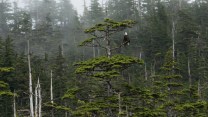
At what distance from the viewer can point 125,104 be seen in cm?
2516

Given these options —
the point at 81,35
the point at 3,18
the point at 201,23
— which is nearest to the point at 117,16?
the point at 81,35

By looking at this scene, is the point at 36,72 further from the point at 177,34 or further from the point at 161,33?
the point at 177,34

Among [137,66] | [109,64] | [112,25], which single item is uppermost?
[112,25]

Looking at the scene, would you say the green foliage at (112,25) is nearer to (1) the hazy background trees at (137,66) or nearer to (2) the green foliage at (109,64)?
(1) the hazy background trees at (137,66)

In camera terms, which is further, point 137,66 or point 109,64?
point 137,66

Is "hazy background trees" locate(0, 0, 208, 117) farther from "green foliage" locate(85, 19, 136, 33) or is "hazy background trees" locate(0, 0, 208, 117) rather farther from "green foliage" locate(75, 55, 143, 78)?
"green foliage" locate(75, 55, 143, 78)

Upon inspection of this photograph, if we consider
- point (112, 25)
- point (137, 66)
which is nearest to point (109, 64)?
point (112, 25)

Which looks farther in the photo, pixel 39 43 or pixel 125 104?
pixel 39 43

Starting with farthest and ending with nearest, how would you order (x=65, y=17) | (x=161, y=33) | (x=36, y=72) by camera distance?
(x=65, y=17), (x=161, y=33), (x=36, y=72)

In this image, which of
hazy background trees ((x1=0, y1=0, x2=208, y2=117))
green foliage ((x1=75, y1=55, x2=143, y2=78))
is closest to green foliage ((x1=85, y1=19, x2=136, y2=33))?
hazy background trees ((x1=0, y1=0, x2=208, y2=117))

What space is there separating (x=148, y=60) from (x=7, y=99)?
2706 cm

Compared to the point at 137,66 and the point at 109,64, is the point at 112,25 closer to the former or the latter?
the point at 109,64

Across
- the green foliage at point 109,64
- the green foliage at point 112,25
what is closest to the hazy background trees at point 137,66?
the green foliage at point 112,25

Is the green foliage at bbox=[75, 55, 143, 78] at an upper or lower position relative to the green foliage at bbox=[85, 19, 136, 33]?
lower
